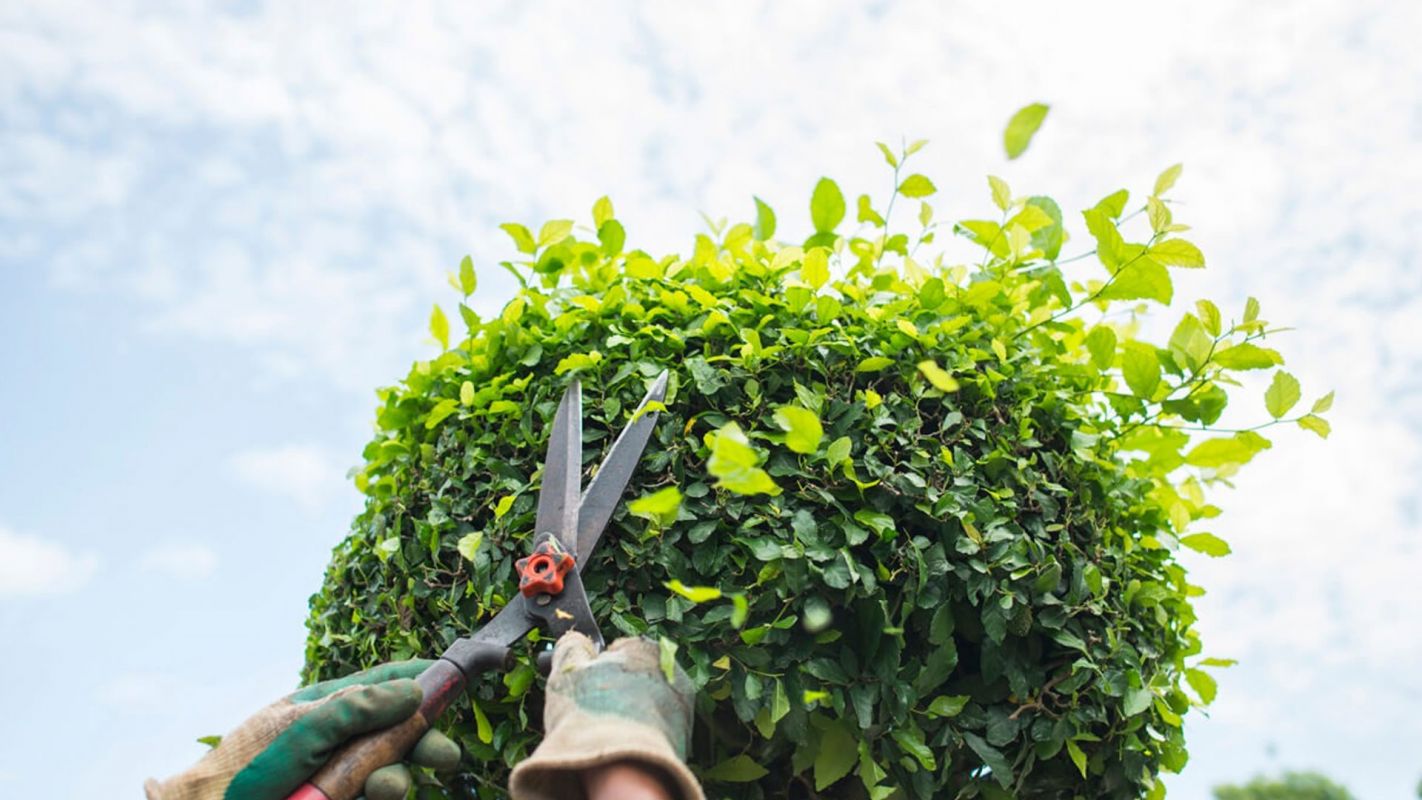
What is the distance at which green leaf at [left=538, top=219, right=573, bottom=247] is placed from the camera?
246cm

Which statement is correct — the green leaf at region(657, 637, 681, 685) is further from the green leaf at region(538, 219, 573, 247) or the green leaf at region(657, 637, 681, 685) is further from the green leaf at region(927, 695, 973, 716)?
the green leaf at region(538, 219, 573, 247)

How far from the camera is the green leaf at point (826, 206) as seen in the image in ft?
8.36

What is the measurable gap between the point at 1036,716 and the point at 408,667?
1178 millimetres

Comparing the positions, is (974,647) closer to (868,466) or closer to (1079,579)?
(1079,579)

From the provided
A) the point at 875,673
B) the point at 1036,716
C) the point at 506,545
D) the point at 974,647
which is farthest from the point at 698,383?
the point at 1036,716

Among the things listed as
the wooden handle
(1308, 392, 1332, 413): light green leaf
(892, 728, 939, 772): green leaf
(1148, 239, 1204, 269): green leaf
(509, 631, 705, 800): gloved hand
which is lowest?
(892, 728, 939, 772): green leaf

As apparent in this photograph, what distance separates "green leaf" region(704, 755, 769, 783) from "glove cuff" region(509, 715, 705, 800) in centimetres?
28

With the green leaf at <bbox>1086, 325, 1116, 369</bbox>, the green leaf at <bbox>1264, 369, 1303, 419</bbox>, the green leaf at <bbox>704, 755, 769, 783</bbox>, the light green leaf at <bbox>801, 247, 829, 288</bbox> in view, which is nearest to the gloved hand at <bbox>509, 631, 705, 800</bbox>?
the green leaf at <bbox>704, 755, 769, 783</bbox>

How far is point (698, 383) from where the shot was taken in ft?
6.51

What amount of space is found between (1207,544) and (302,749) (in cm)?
189

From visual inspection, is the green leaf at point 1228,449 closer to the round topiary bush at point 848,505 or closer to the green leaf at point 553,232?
the round topiary bush at point 848,505

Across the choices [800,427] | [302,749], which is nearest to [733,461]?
[800,427]

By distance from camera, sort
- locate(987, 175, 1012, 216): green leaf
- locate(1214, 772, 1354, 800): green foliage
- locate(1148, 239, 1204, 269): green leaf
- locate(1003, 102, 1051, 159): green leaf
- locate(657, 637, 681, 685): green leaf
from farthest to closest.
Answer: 1. locate(1214, 772, 1354, 800): green foliage
2. locate(987, 175, 1012, 216): green leaf
3. locate(1148, 239, 1204, 269): green leaf
4. locate(657, 637, 681, 685): green leaf
5. locate(1003, 102, 1051, 159): green leaf

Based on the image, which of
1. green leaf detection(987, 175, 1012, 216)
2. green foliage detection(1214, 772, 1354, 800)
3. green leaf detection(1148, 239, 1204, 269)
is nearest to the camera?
green leaf detection(1148, 239, 1204, 269)
